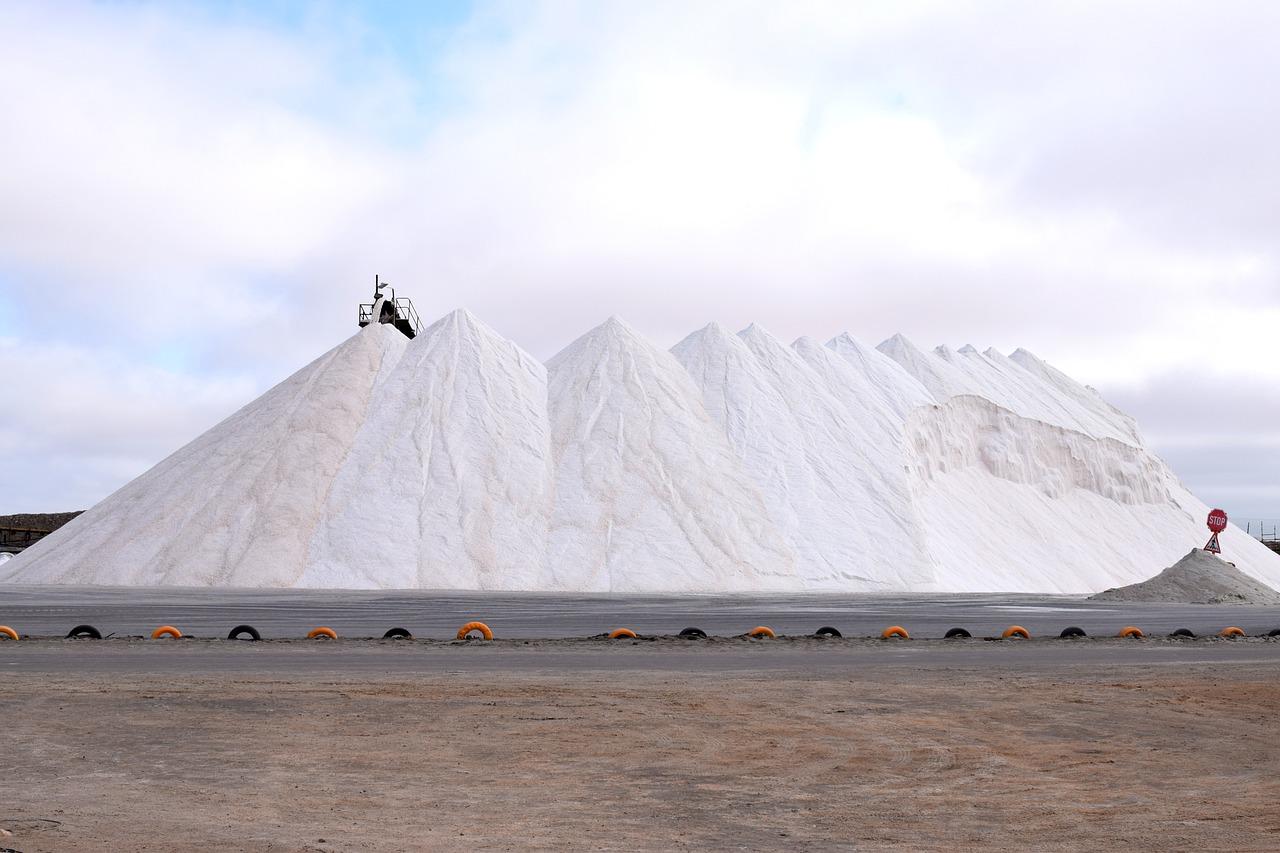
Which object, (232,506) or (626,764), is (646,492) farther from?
(626,764)

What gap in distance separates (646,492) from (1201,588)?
19.4 meters

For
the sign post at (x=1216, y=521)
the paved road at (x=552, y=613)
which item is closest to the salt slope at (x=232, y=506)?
the paved road at (x=552, y=613)

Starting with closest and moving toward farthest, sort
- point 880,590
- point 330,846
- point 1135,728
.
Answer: point 330,846 < point 1135,728 < point 880,590

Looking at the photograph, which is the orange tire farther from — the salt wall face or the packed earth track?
the salt wall face

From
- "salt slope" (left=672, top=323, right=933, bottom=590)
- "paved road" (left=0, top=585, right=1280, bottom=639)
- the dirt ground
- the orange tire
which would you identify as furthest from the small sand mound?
the dirt ground

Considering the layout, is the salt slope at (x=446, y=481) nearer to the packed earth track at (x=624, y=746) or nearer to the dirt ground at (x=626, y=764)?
the packed earth track at (x=624, y=746)

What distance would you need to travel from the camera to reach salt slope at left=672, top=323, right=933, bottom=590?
4644 centimetres

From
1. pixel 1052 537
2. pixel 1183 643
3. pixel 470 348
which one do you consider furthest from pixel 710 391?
pixel 1183 643

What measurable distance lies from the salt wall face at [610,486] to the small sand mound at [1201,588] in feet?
26.7

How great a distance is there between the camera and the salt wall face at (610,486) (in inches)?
1666

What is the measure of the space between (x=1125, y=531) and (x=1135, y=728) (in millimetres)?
56204

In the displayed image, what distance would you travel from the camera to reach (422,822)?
23.1 ft

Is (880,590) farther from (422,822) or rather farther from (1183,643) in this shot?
(422,822)

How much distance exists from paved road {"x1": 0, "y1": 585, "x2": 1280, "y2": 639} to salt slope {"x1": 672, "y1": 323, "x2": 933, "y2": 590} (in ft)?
21.5
